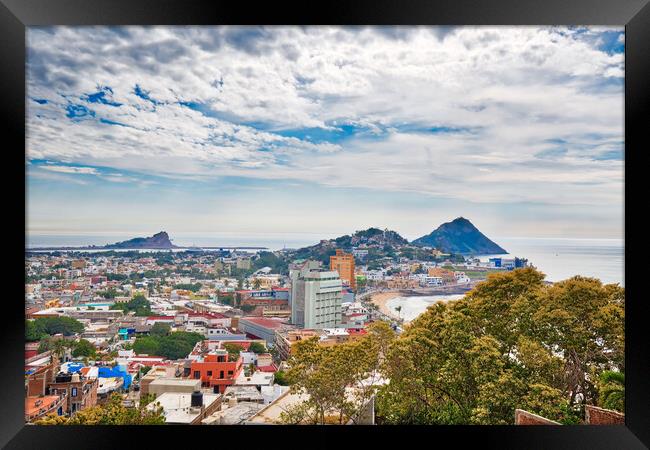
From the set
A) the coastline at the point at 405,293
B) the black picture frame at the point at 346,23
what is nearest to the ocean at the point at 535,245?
the coastline at the point at 405,293

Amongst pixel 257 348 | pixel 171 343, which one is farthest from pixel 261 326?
pixel 171 343

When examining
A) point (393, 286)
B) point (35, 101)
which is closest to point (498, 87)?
point (393, 286)

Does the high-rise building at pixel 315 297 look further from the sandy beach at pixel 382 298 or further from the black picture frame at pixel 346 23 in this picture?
the black picture frame at pixel 346 23

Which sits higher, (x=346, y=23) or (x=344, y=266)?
(x=346, y=23)

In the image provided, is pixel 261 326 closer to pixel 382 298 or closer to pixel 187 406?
pixel 187 406

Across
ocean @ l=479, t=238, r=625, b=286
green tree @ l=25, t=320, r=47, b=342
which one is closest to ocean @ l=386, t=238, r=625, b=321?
ocean @ l=479, t=238, r=625, b=286

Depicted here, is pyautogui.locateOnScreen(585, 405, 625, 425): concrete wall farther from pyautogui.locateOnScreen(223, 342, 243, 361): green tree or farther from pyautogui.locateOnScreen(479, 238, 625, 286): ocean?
pyautogui.locateOnScreen(223, 342, 243, 361): green tree

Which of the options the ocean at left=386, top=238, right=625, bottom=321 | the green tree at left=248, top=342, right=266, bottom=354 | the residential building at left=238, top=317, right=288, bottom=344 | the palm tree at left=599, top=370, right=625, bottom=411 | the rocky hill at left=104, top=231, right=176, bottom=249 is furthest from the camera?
the rocky hill at left=104, top=231, right=176, bottom=249

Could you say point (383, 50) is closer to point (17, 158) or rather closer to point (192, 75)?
point (192, 75)
